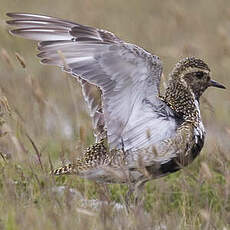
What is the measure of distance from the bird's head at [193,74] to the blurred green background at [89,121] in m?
0.27

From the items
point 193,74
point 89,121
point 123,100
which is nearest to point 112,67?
point 123,100

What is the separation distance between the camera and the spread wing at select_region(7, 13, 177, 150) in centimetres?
514

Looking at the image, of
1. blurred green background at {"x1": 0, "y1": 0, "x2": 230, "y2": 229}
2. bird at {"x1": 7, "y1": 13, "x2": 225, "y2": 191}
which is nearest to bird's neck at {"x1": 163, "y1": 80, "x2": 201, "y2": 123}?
bird at {"x1": 7, "y1": 13, "x2": 225, "y2": 191}

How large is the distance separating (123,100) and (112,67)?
0.95 feet

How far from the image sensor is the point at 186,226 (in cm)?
503

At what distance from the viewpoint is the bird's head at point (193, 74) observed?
19.8ft

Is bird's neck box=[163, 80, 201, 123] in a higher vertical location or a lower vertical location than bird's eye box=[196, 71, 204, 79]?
lower

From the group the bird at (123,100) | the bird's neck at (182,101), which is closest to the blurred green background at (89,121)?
the bird at (123,100)

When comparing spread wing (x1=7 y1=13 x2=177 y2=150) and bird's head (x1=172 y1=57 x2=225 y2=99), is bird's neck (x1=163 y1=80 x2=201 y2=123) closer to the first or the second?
bird's head (x1=172 y1=57 x2=225 y2=99)

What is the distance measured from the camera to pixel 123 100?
17.6 ft

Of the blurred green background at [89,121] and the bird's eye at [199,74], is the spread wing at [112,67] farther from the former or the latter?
the bird's eye at [199,74]

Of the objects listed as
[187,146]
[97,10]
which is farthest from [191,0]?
[187,146]

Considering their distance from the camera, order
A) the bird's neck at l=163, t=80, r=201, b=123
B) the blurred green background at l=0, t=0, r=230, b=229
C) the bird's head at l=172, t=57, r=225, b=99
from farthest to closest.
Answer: the bird's head at l=172, t=57, r=225, b=99
the bird's neck at l=163, t=80, r=201, b=123
the blurred green background at l=0, t=0, r=230, b=229

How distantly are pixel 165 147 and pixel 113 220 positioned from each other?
0.98m
